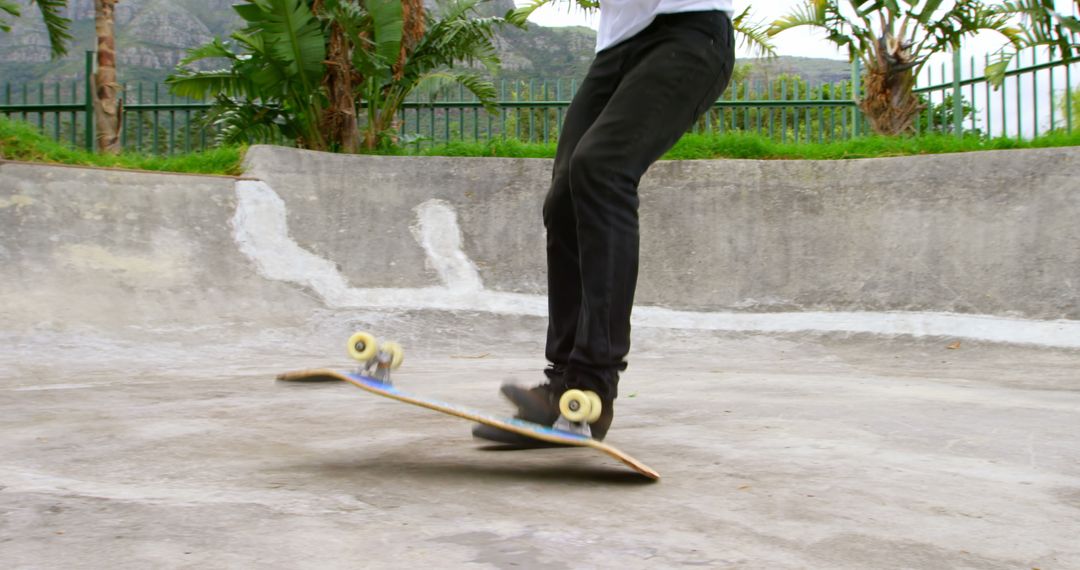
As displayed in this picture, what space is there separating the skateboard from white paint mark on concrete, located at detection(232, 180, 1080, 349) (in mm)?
4312

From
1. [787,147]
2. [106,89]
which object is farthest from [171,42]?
[787,147]

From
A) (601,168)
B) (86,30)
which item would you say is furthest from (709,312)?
(86,30)

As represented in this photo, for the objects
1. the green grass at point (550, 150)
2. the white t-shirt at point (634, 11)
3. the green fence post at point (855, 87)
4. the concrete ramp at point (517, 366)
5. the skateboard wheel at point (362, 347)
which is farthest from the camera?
the green fence post at point (855, 87)

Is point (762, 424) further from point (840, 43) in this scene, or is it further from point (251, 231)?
Answer: point (840, 43)

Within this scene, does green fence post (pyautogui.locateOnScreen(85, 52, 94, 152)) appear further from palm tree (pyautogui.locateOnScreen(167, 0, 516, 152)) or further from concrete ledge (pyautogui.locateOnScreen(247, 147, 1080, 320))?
concrete ledge (pyautogui.locateOnScreen(247, 147, 1080, 320))

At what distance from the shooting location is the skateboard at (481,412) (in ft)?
6.90

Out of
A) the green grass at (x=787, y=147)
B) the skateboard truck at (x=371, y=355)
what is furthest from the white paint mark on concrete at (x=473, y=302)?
the skateboard truck at (x=371, y=355)

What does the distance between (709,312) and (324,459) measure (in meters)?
4.93

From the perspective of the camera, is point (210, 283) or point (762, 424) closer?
point (762, 424)

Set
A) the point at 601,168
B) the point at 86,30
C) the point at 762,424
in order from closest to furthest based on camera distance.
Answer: the point at 601,168
the point at 762,424
the point at 86,30

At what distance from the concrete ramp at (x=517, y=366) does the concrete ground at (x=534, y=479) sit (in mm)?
12

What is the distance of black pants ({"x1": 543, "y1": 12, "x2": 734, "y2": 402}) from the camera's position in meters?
2.27

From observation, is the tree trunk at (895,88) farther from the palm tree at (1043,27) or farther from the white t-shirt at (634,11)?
the white t-shirt at (634,11)

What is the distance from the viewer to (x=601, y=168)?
227 cm
